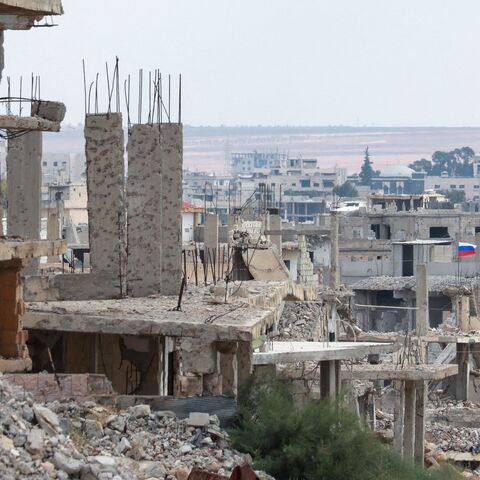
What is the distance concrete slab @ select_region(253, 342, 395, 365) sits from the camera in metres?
22.6

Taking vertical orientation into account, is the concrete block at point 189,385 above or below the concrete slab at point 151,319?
below

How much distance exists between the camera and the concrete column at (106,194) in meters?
22.8

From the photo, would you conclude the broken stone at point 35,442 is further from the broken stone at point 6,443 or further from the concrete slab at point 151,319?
the concrete slab at point 151,319

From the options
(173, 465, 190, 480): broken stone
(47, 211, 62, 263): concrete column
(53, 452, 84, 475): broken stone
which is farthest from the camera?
(47, 211, 62, 263): concrete column

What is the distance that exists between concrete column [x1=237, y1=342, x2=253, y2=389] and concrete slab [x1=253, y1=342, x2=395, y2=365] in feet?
5.13

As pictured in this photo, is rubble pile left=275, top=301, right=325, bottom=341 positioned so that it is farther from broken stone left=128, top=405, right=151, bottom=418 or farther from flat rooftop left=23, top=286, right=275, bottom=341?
broken stone left=128, top=405, right=151, bottom=418

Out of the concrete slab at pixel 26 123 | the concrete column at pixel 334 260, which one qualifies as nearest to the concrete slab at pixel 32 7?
the concrete slab at pixel 26 123

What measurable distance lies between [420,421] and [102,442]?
41.1ft

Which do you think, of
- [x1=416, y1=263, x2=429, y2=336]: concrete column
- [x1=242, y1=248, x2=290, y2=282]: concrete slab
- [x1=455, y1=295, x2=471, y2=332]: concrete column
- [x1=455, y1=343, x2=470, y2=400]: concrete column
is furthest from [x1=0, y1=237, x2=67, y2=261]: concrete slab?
[x1=455, y1=295, x2=471, y2=332]: concrete column

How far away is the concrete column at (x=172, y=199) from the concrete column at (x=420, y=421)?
433cm

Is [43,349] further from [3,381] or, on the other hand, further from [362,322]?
[362,322]

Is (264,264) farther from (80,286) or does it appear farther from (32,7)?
(32,7)

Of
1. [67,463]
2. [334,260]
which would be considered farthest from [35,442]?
[334,260]

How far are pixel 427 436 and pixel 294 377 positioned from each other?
6.65 m
